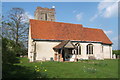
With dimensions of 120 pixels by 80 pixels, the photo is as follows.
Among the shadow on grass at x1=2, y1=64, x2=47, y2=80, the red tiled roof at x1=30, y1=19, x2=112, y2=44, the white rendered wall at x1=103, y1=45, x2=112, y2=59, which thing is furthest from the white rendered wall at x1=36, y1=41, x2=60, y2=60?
A: the white rendered wall at x1=103, y1=45, x2=112, y2=59

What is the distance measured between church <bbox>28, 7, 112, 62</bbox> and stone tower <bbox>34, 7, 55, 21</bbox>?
23.7 m

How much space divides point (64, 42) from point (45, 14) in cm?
3084

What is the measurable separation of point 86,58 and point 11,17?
2187 centimetres

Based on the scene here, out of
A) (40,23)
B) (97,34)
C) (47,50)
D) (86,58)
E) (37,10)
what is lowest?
(86,58)

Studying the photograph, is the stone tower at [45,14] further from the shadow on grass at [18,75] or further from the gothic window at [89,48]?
the shadow on grass at [18,75]

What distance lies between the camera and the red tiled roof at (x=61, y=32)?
24.2 metres

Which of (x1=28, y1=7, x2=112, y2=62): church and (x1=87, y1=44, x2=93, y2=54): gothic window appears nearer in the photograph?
(x1=28, y1=7, x2=112, y2=62): church

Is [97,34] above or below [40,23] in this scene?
Result: below

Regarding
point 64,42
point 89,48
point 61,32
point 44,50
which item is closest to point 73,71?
point 64,42

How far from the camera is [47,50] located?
23031 millimetres

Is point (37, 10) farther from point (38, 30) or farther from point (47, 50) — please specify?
point (47, 50)

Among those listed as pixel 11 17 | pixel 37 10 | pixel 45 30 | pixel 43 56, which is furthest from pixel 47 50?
pixel 37 10

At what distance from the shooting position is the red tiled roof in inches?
951

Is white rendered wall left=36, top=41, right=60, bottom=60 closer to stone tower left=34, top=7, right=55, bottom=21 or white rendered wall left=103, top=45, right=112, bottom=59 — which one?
white rendered wall left=103, top=45, right=112, bottom=59
